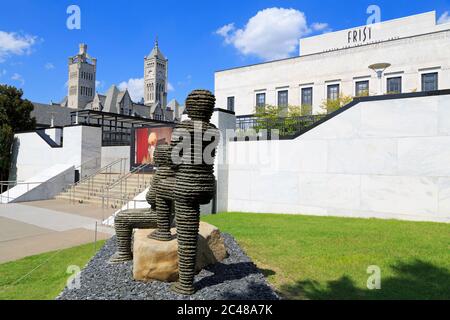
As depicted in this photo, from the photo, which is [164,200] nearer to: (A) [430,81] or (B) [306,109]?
(B) [306,109]

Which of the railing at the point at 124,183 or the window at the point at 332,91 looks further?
the window at the point at 332,91

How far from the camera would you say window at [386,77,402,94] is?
27.8 metres

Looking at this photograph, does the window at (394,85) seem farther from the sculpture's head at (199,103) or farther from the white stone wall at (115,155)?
the sculpture's head at (199,103)

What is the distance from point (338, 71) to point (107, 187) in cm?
2629

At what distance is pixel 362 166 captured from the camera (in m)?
10.4

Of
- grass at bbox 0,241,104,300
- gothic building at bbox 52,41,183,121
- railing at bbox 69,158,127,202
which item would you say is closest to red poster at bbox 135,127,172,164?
railing at bbox 69,158,127,202

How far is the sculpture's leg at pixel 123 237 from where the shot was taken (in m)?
5.49

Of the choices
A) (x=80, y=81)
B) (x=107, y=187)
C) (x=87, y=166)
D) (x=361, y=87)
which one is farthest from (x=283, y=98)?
(x=80, y=81)

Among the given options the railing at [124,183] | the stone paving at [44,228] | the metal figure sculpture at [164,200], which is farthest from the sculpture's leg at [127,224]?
the railing at [124,183]

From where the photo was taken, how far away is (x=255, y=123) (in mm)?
16984

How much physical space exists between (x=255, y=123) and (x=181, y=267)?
44.2 feet

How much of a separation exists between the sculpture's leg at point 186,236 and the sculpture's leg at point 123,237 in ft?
5.69

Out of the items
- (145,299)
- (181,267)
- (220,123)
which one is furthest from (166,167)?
(220,123)

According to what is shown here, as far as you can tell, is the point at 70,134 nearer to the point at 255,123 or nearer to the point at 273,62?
the point at 255,123
